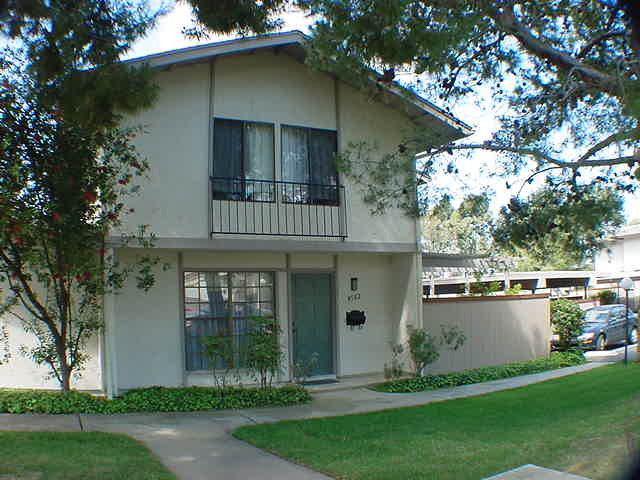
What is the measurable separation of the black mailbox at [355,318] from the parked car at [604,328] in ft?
33.3

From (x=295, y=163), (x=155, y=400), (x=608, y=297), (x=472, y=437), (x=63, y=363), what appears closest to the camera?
(x=472, y=437)

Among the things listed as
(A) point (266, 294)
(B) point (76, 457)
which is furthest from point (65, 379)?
(A) point (266, 294)

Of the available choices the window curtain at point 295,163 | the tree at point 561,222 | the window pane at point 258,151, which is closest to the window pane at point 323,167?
the window curtain at point 295,163

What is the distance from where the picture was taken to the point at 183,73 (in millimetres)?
11352

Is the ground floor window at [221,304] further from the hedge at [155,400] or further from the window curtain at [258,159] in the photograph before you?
the window curtain at [258,159]

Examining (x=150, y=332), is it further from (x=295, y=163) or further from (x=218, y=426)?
(x=295, y=163)

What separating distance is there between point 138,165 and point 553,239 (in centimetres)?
690

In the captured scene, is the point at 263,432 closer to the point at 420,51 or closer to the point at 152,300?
the point at 152,300

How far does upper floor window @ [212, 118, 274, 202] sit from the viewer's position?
11641 mm

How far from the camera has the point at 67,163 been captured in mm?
9258

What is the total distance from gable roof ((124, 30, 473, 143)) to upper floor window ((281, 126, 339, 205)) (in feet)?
5.04

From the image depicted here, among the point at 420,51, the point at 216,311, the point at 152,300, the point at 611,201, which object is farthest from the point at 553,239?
the point at 152,300

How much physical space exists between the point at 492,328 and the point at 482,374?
167 cm

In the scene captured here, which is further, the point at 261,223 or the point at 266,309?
the point at 266,309
